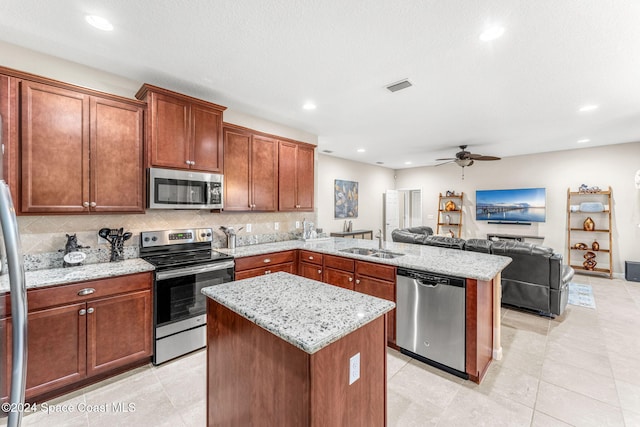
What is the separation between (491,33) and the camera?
2.07m

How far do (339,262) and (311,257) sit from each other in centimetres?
50

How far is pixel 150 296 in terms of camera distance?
2.48 metres

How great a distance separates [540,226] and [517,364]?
523 centimetres

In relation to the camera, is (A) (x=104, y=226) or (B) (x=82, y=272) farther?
(A) (x=104, y=226)

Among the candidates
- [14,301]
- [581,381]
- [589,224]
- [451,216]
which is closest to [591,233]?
[589,224]

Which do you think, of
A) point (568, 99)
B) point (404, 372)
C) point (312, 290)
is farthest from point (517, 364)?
point (568, 99)

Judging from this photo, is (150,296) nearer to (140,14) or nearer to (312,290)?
(312,290)

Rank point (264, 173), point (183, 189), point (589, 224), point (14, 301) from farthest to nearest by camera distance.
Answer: point (589, 224) < point (264, 173) < point (183, 189) < point (14, 301)

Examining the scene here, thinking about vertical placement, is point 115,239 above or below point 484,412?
above

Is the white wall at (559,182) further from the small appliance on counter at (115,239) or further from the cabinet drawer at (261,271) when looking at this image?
the small appliance on counter at (115,239)

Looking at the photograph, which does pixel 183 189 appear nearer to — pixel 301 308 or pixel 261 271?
pixel 261 271

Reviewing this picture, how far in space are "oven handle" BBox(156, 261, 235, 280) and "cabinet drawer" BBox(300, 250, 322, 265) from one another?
1003 mm

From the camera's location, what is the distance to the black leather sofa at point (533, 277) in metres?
3.45

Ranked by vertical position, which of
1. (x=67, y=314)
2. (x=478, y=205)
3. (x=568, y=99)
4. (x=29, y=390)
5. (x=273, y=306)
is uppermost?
(x=568, y=99)
